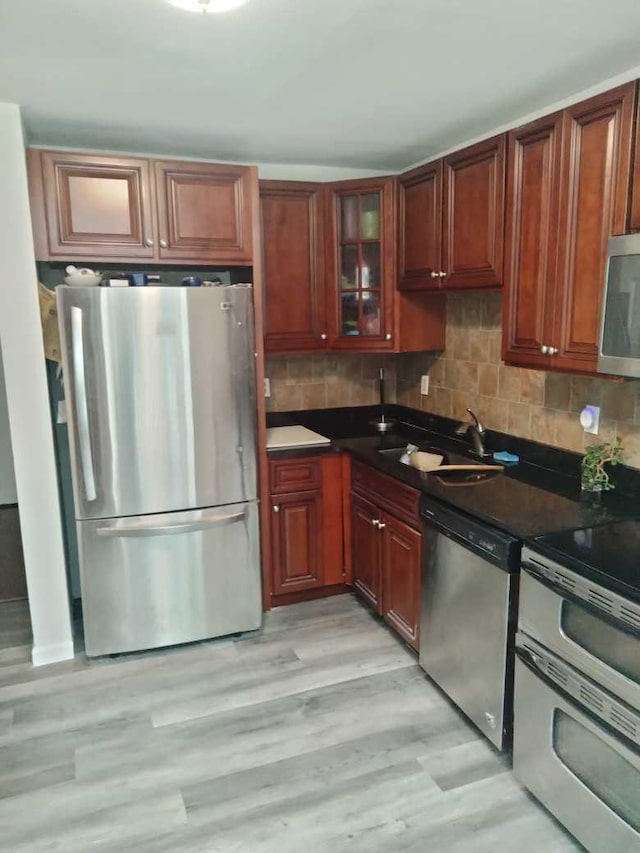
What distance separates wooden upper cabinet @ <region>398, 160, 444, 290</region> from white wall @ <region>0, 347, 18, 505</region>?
2217mm

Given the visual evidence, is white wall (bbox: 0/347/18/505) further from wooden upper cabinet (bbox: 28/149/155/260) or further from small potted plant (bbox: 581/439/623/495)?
small potted plant (bbox: 581/439/623/495)

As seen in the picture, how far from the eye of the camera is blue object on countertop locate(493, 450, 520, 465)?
288 cm

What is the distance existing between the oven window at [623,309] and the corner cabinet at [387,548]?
1.00 m

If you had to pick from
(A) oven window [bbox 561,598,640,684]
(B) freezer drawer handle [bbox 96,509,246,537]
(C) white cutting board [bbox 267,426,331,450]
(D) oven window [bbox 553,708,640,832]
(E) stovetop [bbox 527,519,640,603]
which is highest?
(C) white cutting board [bbox 267,426,331,450]

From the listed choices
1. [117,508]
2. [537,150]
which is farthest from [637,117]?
[117,508]

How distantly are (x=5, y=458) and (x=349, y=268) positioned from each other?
216 centimetres

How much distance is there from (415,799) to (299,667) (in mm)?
872

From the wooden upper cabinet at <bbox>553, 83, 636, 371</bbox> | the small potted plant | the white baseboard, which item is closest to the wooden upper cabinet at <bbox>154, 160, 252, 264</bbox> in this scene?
the wooden upper cabinet at <bbox>553, 83, 636, 371</bbox>

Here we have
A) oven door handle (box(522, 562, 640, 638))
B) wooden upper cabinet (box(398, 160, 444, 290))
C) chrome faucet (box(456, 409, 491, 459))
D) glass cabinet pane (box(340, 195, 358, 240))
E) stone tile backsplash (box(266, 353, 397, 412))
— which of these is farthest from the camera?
stone tile backsplash (box(266, 353, 397, 412))

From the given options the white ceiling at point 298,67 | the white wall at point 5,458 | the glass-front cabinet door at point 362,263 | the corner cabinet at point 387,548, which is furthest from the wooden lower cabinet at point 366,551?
the white wall at point 5,458

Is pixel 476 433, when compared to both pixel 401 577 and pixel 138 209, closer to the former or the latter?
pixel 401 577

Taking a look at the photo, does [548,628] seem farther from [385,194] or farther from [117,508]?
[385,194]

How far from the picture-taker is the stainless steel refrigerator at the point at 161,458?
2600mm

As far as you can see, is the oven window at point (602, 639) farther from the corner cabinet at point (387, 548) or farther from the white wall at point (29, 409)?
the white wall at point (29, 409)
